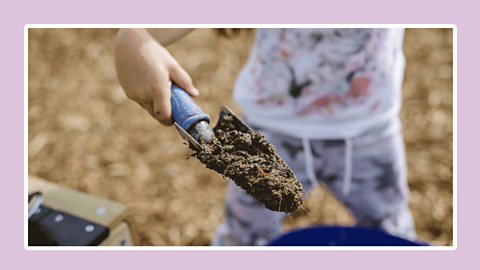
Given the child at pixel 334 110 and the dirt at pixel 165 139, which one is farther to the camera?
the dirt at pixel 165 139

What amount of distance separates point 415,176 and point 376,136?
2.52 ft

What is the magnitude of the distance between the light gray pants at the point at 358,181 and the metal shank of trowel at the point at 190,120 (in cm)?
37

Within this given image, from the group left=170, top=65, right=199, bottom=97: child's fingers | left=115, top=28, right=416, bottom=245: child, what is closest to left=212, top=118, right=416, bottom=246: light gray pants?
left=115, top=28, right=416, bottom=245: child

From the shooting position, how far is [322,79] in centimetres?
89

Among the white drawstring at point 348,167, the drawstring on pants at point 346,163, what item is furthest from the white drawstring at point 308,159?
the white drawstring at point 348,167

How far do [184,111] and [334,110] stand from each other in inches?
19.2

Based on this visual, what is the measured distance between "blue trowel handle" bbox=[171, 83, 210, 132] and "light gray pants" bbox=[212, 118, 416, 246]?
1.21 ft

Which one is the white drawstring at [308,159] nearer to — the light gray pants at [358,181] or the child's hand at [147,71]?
the light gray pants at [358,181]

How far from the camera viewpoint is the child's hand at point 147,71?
2.12 feet

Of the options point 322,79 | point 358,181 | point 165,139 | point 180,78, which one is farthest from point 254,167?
point 165,139

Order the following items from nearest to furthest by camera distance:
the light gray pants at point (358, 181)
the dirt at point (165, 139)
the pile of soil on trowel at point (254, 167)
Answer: the pile of soil on trowel at point (254, 167)
the light gray pants at point (358, 181)
the dirt at point (165, 139)

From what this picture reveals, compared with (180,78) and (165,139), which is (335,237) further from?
(165,139)
